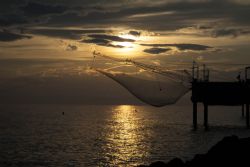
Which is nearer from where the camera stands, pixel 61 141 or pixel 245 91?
pixel 61 141

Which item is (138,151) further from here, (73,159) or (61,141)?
(61,141)

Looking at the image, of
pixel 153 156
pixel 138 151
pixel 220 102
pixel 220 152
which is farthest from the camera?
pixel 220 102

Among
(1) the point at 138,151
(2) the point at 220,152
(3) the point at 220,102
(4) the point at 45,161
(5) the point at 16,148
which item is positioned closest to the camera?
(2) the point at 220,152

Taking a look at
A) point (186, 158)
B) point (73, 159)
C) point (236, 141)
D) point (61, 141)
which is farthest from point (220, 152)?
point (61, 141)

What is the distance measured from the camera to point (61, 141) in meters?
74.8

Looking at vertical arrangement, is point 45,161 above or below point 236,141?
below

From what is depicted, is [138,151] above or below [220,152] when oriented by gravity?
below

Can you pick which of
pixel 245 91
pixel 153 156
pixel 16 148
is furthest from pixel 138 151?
pixel 245 91

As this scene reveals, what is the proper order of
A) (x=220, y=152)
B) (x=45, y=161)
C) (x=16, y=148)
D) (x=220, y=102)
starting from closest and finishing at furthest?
1. (x=220, y=152)
2. (x=45, y=161)
3. (x=16, y=148)
4. (x=220, y=102)

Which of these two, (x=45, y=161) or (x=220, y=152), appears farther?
(x=45, y=161)

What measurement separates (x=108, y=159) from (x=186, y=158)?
8748 mm

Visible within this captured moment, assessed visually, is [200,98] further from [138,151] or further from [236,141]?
[236,141]

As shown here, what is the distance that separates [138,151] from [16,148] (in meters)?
17.1

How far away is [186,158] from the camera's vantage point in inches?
2071
